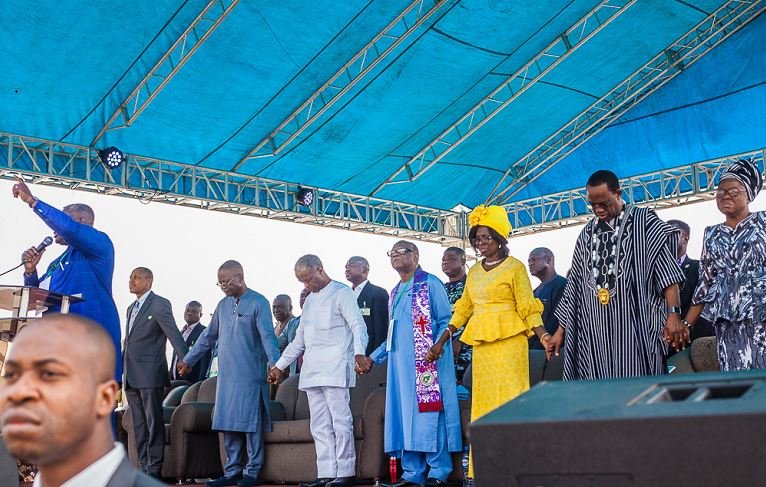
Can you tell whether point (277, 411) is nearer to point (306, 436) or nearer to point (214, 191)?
point (306, 436)

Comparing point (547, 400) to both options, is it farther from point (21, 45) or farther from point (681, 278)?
point (21, 45)

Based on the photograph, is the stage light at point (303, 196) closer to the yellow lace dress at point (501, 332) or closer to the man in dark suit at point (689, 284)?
the man in dark suit at point (689, 284)

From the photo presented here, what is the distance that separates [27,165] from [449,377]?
570 centimetres

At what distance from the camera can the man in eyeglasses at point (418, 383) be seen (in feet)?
17.9

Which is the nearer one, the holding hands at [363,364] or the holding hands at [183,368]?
the holding hands at [363,364]

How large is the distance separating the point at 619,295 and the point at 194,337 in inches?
239

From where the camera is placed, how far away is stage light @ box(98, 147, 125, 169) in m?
9.47

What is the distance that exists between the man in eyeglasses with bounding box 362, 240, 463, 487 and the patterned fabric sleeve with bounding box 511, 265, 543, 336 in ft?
3.04

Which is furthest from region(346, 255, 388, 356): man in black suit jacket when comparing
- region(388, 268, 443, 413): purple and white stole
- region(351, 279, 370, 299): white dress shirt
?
→ region(388, 268, 443, 413): purple and white stole

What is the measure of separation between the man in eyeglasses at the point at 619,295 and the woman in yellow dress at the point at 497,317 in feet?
1.61

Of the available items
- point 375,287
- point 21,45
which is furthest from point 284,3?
point 375,287

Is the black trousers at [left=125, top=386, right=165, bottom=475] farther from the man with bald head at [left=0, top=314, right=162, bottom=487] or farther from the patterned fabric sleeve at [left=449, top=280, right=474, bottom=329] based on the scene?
the man with bald head at [left=0, top=314, right=162, bottom=487]

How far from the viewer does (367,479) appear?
19.9 ft

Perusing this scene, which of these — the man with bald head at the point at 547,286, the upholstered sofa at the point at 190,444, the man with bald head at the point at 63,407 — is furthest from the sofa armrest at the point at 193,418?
the man with bald head at the point at 63,407
